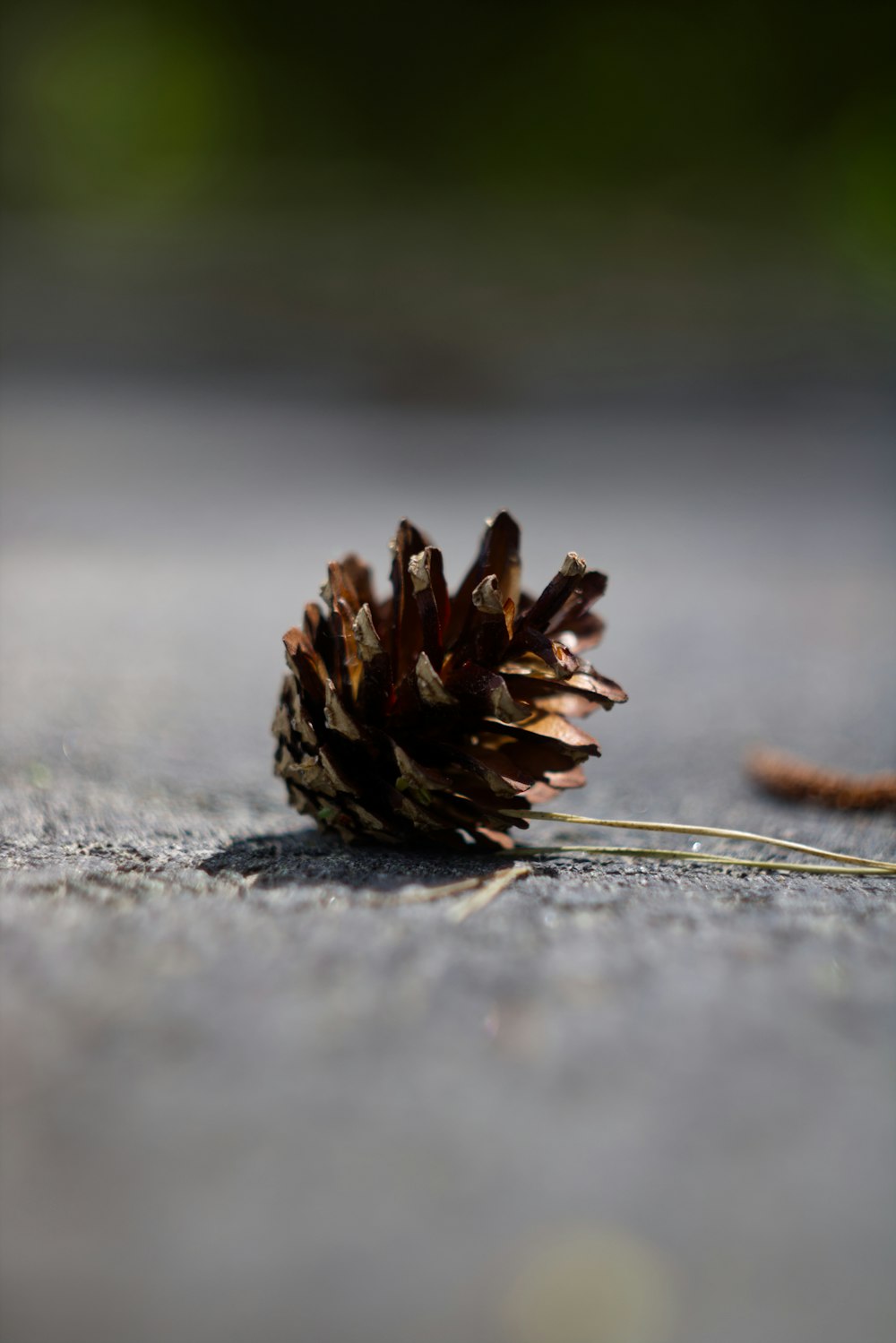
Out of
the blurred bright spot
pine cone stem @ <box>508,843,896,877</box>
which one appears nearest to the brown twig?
pine cone stem @ <box>508,843,896,877</box>

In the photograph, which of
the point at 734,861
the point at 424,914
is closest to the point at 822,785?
the point at 734,861

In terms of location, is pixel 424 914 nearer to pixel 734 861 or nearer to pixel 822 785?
pixel 734 861

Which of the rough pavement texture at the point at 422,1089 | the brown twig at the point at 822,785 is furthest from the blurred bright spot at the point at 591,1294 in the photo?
the brown twig at the point at 822,785

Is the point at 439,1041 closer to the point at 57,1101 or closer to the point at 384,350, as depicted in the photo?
the point at 57,1101

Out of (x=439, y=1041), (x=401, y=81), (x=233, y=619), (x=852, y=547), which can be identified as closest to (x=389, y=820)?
(x=439, y=1041)

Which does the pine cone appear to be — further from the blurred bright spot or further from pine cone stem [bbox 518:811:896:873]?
the blurred bright spot

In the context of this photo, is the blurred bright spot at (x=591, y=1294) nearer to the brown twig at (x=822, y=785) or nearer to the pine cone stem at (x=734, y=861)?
the pine cone stem at (x=734, y=861)
